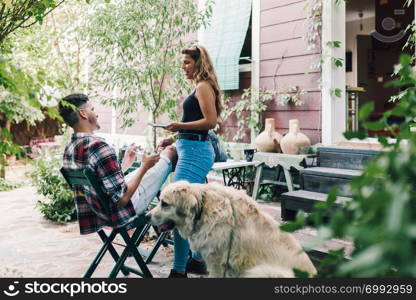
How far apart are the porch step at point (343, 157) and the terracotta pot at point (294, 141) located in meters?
0.27

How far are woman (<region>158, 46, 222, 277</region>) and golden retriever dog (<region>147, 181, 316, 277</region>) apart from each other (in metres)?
0.80

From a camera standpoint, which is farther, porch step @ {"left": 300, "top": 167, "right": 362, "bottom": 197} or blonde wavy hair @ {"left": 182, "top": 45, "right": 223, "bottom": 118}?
porch step @ {"left": 300, "top": 167, "right": 362, "bottom": 197}

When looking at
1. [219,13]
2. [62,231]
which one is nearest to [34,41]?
[219,13]

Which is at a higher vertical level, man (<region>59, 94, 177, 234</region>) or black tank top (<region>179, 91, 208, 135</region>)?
black tank top (<region>179, 91, 208, 135</region>)

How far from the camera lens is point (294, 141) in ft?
19.2

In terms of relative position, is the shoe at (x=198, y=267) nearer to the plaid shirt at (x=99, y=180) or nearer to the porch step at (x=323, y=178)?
the plaid shirt at (x=99, y=180)

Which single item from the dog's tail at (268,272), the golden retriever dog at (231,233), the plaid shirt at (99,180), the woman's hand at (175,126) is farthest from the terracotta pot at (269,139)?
the dog's tail at (268,272)

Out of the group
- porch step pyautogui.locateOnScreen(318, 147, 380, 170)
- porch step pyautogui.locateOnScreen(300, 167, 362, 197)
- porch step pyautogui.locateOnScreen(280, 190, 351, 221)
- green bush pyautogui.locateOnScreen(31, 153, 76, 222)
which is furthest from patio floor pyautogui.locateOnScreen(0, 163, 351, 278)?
porch step pyautogui.locateOnScreen(318, 147, 380, 170)

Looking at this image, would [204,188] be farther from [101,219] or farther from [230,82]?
[230,82]

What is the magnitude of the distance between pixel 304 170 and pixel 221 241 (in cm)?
337

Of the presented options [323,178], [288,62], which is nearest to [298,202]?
[323,178]

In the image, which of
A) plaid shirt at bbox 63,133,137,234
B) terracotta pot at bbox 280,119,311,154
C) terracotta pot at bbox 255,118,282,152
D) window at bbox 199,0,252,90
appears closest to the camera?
plaid shirt at bbox 63,133,137,234

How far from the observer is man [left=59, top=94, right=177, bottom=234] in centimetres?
270

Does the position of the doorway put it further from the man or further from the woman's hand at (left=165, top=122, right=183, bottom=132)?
the man
